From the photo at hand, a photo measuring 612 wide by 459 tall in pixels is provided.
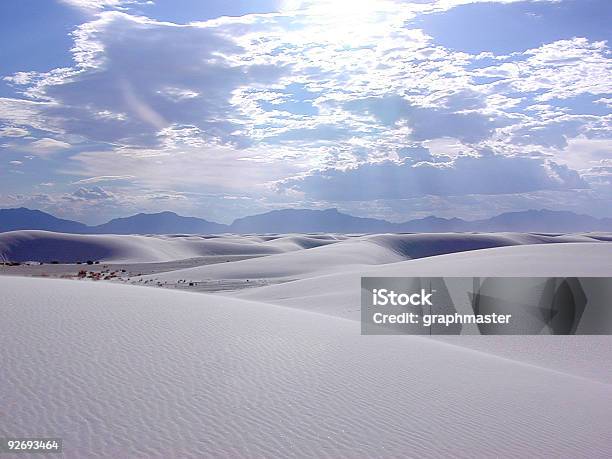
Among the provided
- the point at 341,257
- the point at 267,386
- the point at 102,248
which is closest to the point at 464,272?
the point at 267,386

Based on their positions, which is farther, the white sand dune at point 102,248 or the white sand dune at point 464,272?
the white sand dune at point 102,248

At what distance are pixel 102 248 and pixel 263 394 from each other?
7679cm

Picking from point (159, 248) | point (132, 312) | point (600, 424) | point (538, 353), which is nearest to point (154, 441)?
point (600, 424)

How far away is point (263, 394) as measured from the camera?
6.63 meters

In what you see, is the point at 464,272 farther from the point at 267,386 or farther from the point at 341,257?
the point at 341,257

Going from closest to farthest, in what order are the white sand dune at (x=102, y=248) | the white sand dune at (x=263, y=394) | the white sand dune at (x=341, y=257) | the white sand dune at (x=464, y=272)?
the white sand dune at (x=263, y=394) < the white sand dune at (x=464, y=272) < the white sand dune at (x=341, y=257) < the white sand dune at (x=102, y=248)

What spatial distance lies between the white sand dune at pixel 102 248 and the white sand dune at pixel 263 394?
6343 cm

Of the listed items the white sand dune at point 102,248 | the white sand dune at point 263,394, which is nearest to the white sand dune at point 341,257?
the white sand dune at point 102,248

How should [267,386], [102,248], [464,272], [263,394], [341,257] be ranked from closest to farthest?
[263,394], [267,386], [464,272], [341,257], [102,248]

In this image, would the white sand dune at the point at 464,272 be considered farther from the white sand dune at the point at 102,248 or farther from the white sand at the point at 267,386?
the white sand dune at the point at 102,248

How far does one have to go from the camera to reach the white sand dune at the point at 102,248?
74.8 meters

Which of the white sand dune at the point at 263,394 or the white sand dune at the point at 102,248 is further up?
the white sand dune at the point at 102,248

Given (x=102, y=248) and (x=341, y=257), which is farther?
(x=102, y=248)

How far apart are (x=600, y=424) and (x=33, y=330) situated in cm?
739
